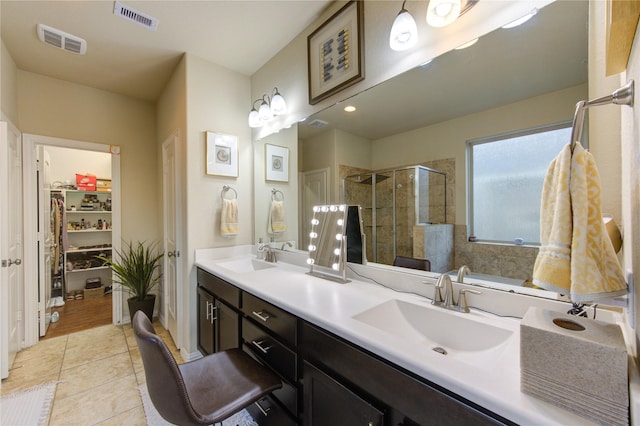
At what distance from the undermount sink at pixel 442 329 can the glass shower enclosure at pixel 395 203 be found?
35 cm

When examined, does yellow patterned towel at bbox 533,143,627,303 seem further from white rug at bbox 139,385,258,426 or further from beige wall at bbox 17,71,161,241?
beige wall at bbox 17,71,161,241

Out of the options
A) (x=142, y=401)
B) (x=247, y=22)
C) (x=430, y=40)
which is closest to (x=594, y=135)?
(x=430, y=40)

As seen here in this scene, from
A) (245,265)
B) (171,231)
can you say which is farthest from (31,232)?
(245,265)

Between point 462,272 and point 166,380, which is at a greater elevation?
point 462,272

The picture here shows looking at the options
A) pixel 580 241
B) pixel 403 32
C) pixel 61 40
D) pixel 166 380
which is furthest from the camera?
pixel 61 40

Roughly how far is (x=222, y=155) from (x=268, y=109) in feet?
1.95

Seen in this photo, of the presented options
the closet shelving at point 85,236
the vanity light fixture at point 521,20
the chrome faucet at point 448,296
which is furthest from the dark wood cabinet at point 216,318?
the closet shelving at point 85,236

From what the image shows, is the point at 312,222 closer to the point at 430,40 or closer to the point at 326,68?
the point at 326,68

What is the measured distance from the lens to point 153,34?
6.62 ft

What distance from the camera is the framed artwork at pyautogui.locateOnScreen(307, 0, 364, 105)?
5.06 feet

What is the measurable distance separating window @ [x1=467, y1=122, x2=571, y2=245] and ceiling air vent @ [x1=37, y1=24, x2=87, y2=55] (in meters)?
2.96

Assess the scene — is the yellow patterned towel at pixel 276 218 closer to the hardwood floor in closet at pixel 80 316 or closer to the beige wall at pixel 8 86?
the beige wall at pixel 8 86

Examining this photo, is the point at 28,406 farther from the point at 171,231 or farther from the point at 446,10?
the point at 446,10

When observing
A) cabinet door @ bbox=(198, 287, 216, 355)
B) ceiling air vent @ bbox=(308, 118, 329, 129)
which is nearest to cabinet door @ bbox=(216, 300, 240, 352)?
cabinet door @ bbox=(198, 287, 216, 355)
